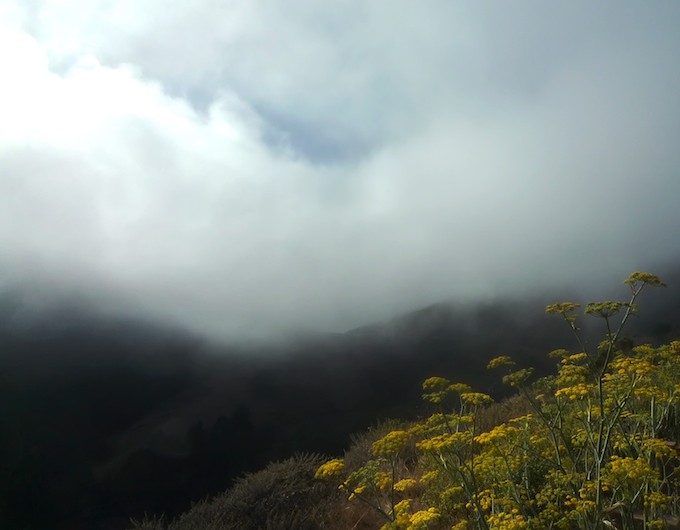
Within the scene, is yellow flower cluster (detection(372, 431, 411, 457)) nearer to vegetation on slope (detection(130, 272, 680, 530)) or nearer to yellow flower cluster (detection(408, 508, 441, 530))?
vegetation on slope (detection(130, 272, 680, 530))

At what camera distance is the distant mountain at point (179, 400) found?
21.0m

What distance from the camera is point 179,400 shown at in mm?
27938

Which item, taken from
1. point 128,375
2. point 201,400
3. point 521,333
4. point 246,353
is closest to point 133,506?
point 201,400

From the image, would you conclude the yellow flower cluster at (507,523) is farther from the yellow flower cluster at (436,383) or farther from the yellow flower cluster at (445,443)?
the yellow flower cluster at (436,383)

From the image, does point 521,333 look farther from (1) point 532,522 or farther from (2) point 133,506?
(1) point 532,522

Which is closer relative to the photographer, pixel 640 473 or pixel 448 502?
pixel 640 473

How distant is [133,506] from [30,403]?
806 cm

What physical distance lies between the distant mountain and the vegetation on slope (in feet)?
32.9

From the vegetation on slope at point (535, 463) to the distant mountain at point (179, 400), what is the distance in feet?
32.9

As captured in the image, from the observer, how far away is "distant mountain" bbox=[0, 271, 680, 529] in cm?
2102

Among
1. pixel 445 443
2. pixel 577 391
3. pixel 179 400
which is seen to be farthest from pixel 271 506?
pixel 179 400

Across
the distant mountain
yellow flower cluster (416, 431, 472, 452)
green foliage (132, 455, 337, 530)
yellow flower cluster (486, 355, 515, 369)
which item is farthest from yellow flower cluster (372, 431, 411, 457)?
the distant mountain

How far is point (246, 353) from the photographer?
109 feet

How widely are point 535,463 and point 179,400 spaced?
82.0 ft
